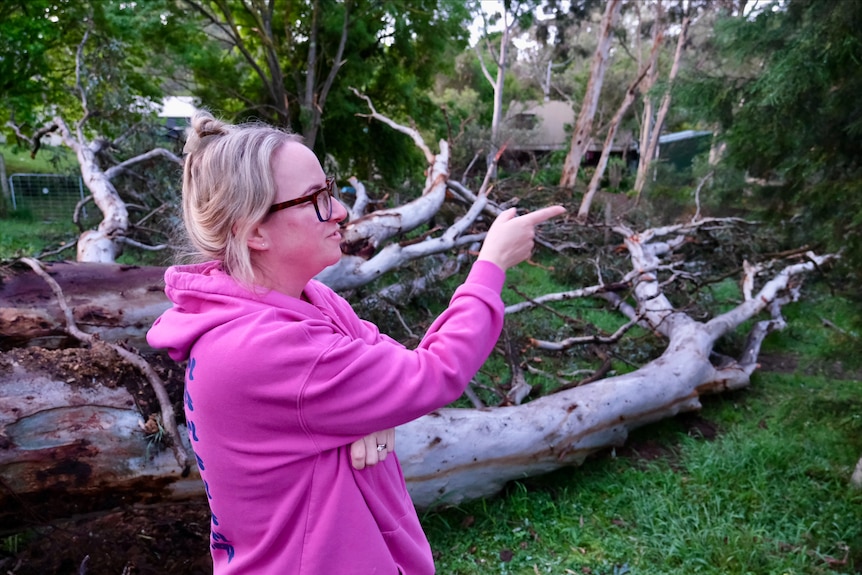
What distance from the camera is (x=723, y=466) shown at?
3795 millimetres

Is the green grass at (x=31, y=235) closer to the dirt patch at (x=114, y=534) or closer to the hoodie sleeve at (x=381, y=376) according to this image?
the dirt patch at (x=114, y=534)

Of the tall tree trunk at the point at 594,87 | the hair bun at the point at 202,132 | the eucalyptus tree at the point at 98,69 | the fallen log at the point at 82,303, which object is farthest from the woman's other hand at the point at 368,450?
the tall tree trunk at the point at 594,87

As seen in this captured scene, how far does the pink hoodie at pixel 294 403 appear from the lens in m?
1.03

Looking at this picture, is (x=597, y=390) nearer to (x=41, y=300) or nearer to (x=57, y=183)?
(x=41, y=300)

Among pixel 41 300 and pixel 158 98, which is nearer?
pixel 41 300

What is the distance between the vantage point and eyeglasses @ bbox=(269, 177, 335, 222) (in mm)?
1134

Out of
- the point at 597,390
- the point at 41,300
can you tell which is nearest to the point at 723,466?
the point at 597,390

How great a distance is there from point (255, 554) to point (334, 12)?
1097 centimetres

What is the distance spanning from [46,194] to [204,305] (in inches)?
654

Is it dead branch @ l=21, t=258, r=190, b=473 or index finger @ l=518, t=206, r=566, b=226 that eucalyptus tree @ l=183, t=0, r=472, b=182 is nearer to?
dead branch @ l=21, t=258, r=190, b=473

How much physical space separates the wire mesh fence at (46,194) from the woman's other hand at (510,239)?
50.8 feet

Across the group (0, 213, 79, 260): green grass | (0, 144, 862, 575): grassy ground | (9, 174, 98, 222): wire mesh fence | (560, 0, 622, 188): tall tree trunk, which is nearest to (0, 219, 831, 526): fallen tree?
(0, 144, 862, 575): grassy ground

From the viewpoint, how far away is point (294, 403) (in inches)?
40.6

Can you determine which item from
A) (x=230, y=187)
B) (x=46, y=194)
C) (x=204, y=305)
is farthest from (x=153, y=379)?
(x=46, y=194)
